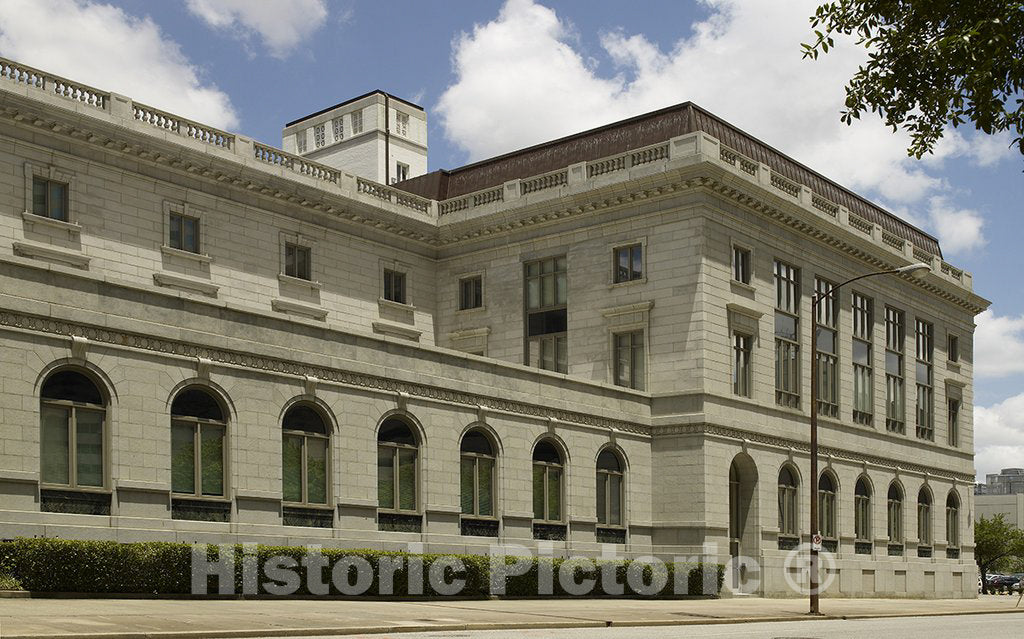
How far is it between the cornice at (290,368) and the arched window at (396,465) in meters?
1.19

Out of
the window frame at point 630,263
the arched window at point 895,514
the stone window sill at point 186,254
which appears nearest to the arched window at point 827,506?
the arched window at point 895,514

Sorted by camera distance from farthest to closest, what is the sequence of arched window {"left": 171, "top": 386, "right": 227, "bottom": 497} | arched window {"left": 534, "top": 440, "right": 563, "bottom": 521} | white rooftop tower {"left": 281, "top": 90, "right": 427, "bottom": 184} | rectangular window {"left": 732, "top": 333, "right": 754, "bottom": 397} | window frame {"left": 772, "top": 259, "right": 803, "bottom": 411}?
1. white rooftop tower {"left": 281, "top": 90, "right": 427, "bottom": 184}
2. window frame {"left": 772, "top": 259, "right": 803, "bottom": 411}
3. rectangular window {"left": 732, "top": 333, "right": 754, "bottom": 397}
4. arched window {"left": 534, "top": 440, "right": 563, "bottom": 521}
5. arched window {"left": 171, "top": 386, "right": 227, "bottom": 497}

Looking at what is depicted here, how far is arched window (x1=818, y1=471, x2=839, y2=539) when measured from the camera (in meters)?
53.4

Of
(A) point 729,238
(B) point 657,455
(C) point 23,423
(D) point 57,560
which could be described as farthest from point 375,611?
(A) point 729,238

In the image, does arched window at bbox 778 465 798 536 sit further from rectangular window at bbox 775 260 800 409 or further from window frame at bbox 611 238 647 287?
window frame at bbox 611 238 647 287

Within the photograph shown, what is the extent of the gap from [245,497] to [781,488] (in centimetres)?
2569

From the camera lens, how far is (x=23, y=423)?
28.1 m

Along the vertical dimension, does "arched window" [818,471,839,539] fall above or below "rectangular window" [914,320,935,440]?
below

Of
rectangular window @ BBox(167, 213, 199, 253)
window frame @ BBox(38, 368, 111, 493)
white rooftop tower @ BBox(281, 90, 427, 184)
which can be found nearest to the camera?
window frame @ BBox(38, 368, 111, 493)

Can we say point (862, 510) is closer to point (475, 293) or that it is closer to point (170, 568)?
point (475, 293)

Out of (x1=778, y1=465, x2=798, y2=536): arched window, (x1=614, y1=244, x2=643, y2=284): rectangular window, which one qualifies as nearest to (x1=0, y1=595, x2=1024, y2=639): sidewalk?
(x1=778, y1=465, x2=798, y2=536): arched window

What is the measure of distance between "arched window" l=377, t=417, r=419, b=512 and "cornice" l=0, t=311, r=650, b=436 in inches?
46.8

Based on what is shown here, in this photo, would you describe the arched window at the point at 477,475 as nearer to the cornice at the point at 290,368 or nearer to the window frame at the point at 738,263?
the cornice at the point at 290,368

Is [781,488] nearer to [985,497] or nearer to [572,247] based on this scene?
[572,247]
